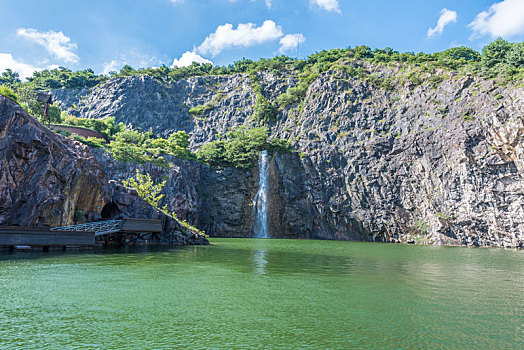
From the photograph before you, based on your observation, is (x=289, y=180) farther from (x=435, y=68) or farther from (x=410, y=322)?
(x=410, y=322)

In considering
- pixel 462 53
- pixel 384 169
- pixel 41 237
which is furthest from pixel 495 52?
pixel 41 237

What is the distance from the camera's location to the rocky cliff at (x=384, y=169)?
49.0 meters

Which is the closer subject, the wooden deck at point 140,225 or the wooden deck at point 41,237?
the wooden deck at point 41,237

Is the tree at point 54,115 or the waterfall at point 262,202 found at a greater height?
the tree at point 54,115

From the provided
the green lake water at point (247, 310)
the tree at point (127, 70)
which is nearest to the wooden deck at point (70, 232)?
the green lake water at point (247, 310)

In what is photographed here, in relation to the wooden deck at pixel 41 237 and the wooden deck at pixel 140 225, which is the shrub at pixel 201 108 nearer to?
the wooden deck at pixel 140 225

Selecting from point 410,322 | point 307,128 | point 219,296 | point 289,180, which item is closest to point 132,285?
point 219,296

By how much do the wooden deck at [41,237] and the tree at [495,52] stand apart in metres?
69.5

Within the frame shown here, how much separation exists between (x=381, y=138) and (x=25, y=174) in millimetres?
56078

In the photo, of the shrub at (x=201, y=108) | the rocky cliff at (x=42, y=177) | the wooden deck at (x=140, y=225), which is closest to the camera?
the rocky cliff at (x=42, y=177)

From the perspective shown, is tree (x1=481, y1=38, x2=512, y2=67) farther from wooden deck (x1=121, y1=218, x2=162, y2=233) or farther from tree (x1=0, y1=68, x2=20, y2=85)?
tree (x1=0, y1=68, x2=20, y2=85)

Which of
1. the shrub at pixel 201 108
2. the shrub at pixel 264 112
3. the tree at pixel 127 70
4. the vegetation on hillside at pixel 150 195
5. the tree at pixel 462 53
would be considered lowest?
the vegetation on hillside at pixel 150 195

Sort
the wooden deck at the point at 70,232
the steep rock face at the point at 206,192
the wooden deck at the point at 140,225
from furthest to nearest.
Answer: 1. the steep rock face at the point at 206,192
2. the wooden deck at the point at 140,225
3. the wooden deck at the point at 70,232

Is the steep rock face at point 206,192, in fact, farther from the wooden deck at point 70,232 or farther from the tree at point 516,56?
the tree at point 516,56
